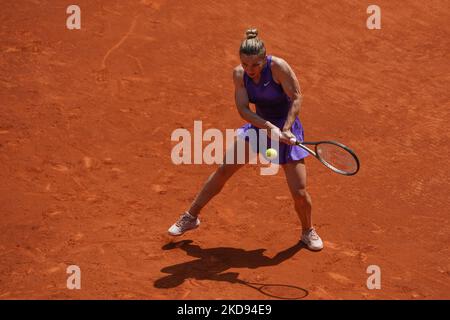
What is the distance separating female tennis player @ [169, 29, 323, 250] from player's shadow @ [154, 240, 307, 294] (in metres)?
0.46

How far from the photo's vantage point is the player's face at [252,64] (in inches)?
229

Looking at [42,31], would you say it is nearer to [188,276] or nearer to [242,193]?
[242,193]

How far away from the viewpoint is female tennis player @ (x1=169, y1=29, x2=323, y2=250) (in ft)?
19.4

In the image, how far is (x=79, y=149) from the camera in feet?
26.2

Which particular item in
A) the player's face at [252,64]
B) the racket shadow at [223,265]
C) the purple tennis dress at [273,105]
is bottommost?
the racket shadow at [223,265]

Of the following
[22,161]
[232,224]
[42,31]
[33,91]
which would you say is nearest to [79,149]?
[22,161]

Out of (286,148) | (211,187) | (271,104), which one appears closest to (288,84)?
(271,104)

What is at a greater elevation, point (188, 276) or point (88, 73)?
point (88, 73)

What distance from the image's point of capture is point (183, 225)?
21.9 feet

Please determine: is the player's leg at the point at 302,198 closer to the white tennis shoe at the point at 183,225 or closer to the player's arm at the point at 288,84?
the player's arm at the point at 288,84

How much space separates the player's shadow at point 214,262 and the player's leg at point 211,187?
0.15 meters

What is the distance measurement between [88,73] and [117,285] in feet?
13.0

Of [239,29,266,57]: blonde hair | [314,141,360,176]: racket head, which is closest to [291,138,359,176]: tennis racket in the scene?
[314,141,360,176]: racket head

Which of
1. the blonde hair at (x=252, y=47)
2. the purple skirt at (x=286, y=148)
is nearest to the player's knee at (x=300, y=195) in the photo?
the purple skirt at (x=286, y=148)
